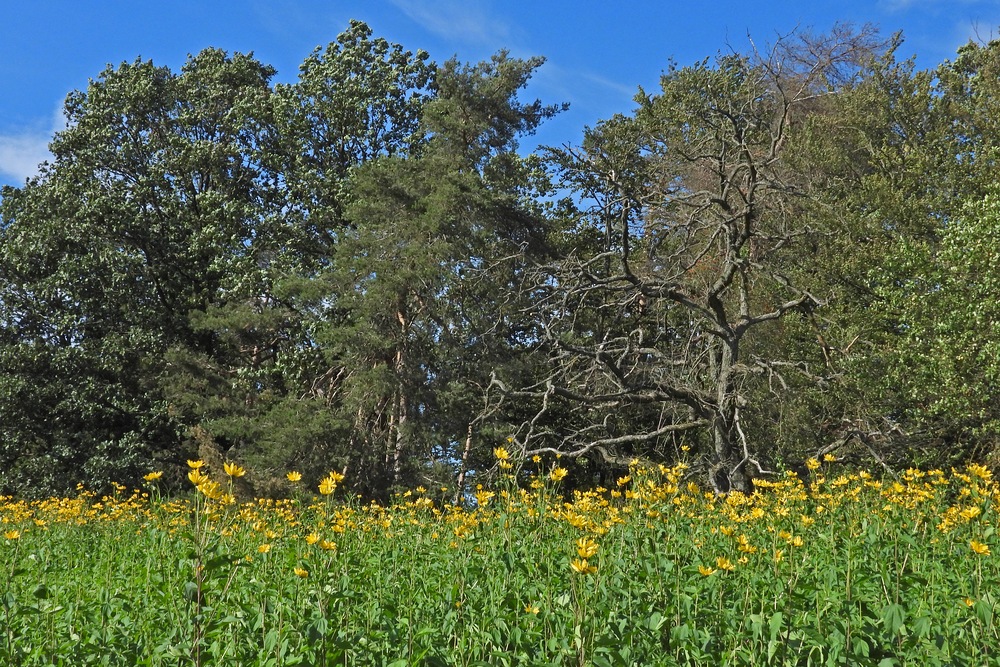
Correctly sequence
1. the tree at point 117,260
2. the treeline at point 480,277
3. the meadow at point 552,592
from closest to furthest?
the meadow at point 552,592 < the treeline at point 480,277 < the tree at point 117,260

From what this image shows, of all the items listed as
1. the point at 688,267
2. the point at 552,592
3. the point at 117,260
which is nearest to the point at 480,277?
the point at 688,267

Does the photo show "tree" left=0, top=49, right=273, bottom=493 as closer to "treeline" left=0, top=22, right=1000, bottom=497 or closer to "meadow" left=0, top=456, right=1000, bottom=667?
"treeline" left=0, top=22, right=1000, bottom=497

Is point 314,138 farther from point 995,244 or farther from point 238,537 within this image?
point 238,537

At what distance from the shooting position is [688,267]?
12570 millimetres

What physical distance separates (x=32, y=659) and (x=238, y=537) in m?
Answer: 2.41

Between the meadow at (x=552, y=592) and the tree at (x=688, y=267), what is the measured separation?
21.5ft

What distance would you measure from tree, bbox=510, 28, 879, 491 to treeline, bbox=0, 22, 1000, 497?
110 millimetres

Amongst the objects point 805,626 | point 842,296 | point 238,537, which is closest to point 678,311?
point 842,296

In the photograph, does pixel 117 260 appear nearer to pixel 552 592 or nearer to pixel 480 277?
pixel 480 277

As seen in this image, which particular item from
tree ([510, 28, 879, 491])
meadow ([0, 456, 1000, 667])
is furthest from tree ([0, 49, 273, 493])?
meadow ([0, 456, 1000, 667])

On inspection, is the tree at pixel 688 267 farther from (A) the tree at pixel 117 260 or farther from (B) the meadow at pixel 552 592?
(A) the tree at pixel 117 260

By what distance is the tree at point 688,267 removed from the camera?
1271 centimetres

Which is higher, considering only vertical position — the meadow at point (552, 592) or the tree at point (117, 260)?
the tree at point (117, 260)

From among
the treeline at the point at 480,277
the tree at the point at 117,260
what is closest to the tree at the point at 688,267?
the treeline at the point at 480,277
